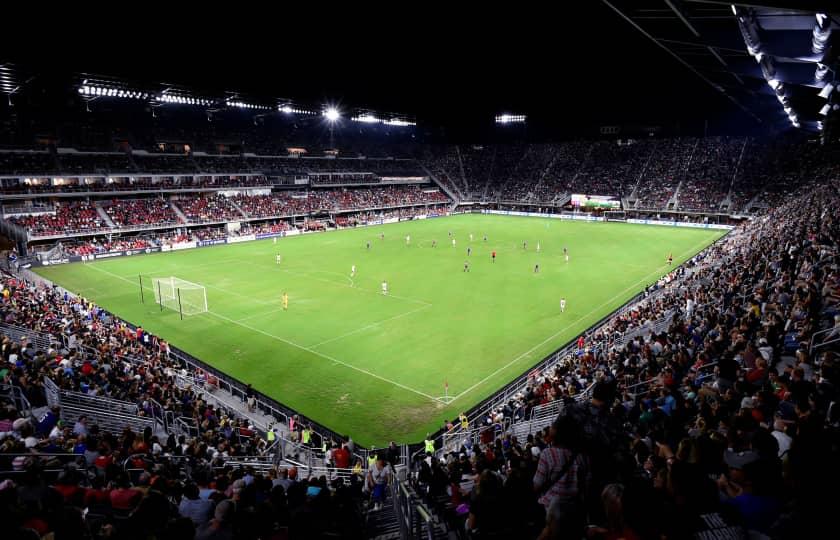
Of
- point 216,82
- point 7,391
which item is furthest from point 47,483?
point 216,82

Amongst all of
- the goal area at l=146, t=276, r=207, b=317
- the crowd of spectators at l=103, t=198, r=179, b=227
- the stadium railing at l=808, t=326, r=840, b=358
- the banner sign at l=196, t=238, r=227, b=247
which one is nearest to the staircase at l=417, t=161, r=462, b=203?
the banner sign at l=196, t=238, r=227, b=247

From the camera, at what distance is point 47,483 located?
20.8 feet

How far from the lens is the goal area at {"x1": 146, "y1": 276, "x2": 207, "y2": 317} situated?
30.9m

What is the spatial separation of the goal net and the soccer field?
75 cm

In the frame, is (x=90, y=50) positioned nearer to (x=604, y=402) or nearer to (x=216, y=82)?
(x=216, y=82)

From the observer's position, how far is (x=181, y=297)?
32.6 meters

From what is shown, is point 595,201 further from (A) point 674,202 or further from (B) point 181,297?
(B) point 181,297

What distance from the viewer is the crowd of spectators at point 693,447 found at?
11.4 feet

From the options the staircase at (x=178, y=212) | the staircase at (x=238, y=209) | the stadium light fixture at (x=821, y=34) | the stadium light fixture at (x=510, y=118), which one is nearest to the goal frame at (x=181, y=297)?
the staircase at (x=178, y=212)

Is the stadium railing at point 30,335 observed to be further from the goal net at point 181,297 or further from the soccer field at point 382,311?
the goal net at point 181,297

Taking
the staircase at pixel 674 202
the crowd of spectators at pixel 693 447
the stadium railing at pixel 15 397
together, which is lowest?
the stadium railing at pixel 15 397

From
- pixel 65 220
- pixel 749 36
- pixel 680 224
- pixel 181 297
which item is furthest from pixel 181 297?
pixel 680 224

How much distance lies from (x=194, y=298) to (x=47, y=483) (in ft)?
92.8

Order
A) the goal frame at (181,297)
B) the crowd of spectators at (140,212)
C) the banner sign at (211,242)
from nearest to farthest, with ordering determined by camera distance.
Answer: the goal frame at (181,297)
the crowd of spectators at (140,212)
the banner sign at (211,242)
